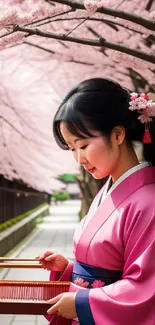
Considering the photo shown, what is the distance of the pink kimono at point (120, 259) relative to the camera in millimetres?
2699

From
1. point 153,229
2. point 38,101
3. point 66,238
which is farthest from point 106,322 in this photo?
point 66,238

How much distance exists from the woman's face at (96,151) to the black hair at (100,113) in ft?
0.12

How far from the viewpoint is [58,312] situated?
2.79 m

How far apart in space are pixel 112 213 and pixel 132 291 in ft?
1.40

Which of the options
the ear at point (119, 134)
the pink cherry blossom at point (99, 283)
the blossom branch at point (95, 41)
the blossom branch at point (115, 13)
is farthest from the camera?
the blossom branch at point (95, 41)

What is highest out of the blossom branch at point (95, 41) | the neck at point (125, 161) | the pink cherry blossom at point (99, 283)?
the blossom branch at point (95, 41)

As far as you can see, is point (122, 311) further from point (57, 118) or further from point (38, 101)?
point (38, 101)

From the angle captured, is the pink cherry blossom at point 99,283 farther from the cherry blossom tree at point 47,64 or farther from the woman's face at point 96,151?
the cherry blossom tree at point 47,64

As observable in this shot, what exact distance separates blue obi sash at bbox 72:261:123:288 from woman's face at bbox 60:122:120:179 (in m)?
0.50

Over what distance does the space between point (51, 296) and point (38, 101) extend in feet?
39.0

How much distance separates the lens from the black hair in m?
2.94

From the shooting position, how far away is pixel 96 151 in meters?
2.97

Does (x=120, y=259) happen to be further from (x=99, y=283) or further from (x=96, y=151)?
(x=96, y=151)

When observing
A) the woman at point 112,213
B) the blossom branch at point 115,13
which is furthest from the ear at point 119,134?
the blossom branch at point 115,13
